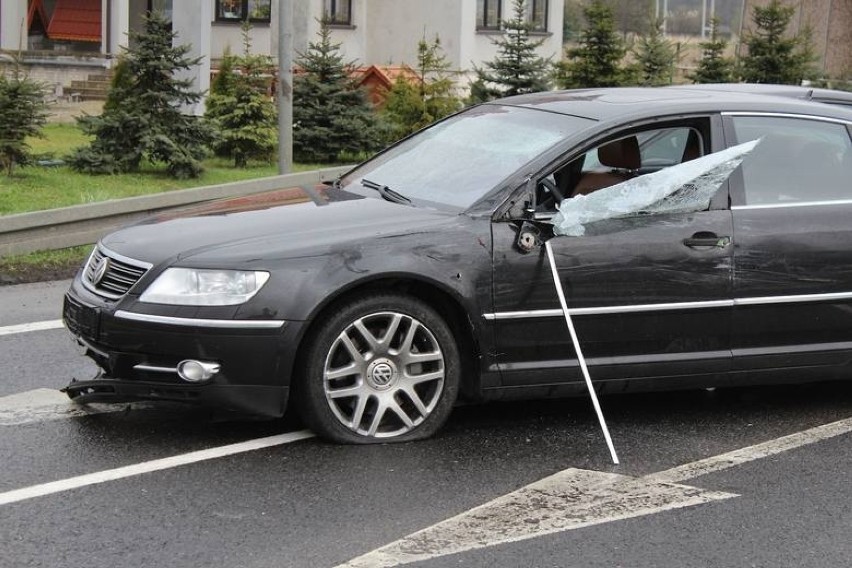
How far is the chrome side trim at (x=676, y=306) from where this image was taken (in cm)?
595

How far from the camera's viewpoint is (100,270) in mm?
5883

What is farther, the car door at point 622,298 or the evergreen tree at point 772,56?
the evergreen tree at point 772,56

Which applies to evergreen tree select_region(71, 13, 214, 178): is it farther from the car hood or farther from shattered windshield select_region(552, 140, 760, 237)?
shattered windshield select_region(552, 140, 760, 237)

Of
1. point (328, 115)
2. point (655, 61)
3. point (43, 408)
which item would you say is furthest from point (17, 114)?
point (655, 61)

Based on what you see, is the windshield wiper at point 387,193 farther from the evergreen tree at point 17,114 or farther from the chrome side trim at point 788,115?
the evergreen tree at point 17,114

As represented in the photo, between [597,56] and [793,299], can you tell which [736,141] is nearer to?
[793,299]

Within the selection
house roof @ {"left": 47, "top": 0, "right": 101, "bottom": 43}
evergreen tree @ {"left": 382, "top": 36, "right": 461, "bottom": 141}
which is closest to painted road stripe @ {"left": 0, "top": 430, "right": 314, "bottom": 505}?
evergreen tree @ {"left": 382, "top": 36, "right": 461, "bottom": 141}

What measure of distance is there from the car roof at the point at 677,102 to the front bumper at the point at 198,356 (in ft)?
6.67

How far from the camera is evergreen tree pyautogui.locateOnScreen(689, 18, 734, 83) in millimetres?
23375

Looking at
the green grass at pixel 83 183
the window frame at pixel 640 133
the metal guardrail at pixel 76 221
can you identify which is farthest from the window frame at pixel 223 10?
the window frame at pixel 640 133

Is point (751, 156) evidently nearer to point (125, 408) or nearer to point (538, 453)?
point (538, 453)

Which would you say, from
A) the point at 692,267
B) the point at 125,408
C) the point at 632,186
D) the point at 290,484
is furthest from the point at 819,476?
the point at 125,408

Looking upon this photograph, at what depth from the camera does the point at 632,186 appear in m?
6.20

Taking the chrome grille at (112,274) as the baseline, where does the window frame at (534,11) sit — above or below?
above
